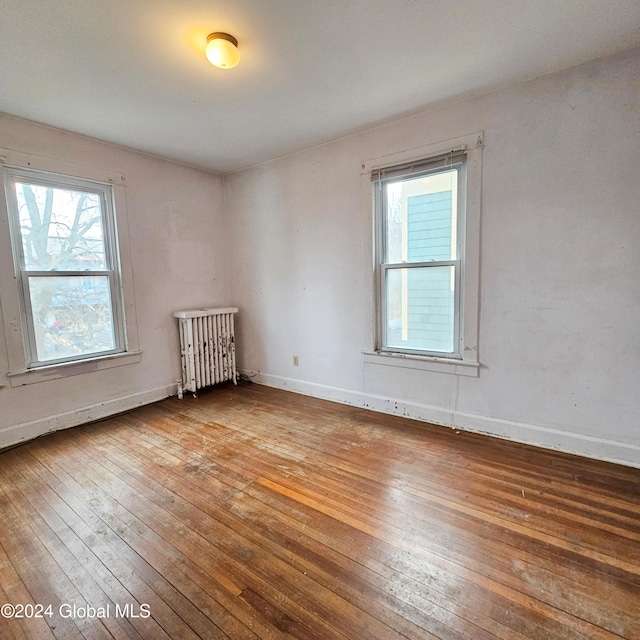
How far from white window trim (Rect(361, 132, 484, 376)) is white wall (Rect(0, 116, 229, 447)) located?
2.08m

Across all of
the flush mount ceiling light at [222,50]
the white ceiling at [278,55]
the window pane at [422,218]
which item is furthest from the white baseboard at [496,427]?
the flush mount ceiling light at [222,50]

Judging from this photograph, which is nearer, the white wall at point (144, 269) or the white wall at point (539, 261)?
the white wall at point (539, 261)

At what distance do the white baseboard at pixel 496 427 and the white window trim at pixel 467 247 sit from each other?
1.22 ft

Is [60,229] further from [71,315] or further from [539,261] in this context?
[539,261]

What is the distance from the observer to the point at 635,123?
2.04 meters

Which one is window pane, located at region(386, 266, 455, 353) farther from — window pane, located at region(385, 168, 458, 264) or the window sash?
window pane, located at region(385, 168, 458, 264)

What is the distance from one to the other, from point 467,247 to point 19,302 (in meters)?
3.58

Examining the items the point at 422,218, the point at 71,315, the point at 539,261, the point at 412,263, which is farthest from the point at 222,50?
the point at 71,315

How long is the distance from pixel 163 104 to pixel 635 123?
3.11m

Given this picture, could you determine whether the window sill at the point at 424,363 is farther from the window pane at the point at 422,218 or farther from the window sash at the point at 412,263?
the window pane at the point at 422,218

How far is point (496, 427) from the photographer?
8.69ft

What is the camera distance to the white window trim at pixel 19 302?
2.63m

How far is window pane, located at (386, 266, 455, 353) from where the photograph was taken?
284 centimetres

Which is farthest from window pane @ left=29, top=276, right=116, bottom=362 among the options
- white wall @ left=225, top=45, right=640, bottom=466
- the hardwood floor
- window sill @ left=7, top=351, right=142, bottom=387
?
white wall @ left=225, top=45, right=640, bottom=466
